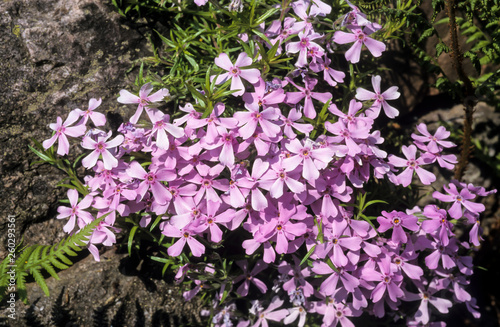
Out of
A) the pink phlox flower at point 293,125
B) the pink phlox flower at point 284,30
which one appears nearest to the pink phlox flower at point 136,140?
the pink phlox flower at point 293,125

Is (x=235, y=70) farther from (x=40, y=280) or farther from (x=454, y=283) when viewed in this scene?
(x=454, y=283)

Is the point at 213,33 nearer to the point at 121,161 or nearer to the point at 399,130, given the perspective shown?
the point at 121,161

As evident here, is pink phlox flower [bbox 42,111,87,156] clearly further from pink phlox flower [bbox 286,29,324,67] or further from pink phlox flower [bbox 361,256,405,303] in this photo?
pink phlox flower [bbox 361,256,405,303]

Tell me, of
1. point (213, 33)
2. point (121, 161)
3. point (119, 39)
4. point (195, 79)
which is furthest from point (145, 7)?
point (121, 161)

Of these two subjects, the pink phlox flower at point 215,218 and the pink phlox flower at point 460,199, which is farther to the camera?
the pink phlox flower at point 460,199

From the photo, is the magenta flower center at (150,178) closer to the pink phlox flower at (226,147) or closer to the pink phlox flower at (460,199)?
the pink phlox flower at (226,147)

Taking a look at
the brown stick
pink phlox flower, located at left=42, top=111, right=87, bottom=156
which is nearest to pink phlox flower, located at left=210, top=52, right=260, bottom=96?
pink phlox flower, located at left=42, top=111, right=87, bottom=156

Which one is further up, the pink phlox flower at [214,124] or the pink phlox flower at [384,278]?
the pink phlox flower at [214,124]
